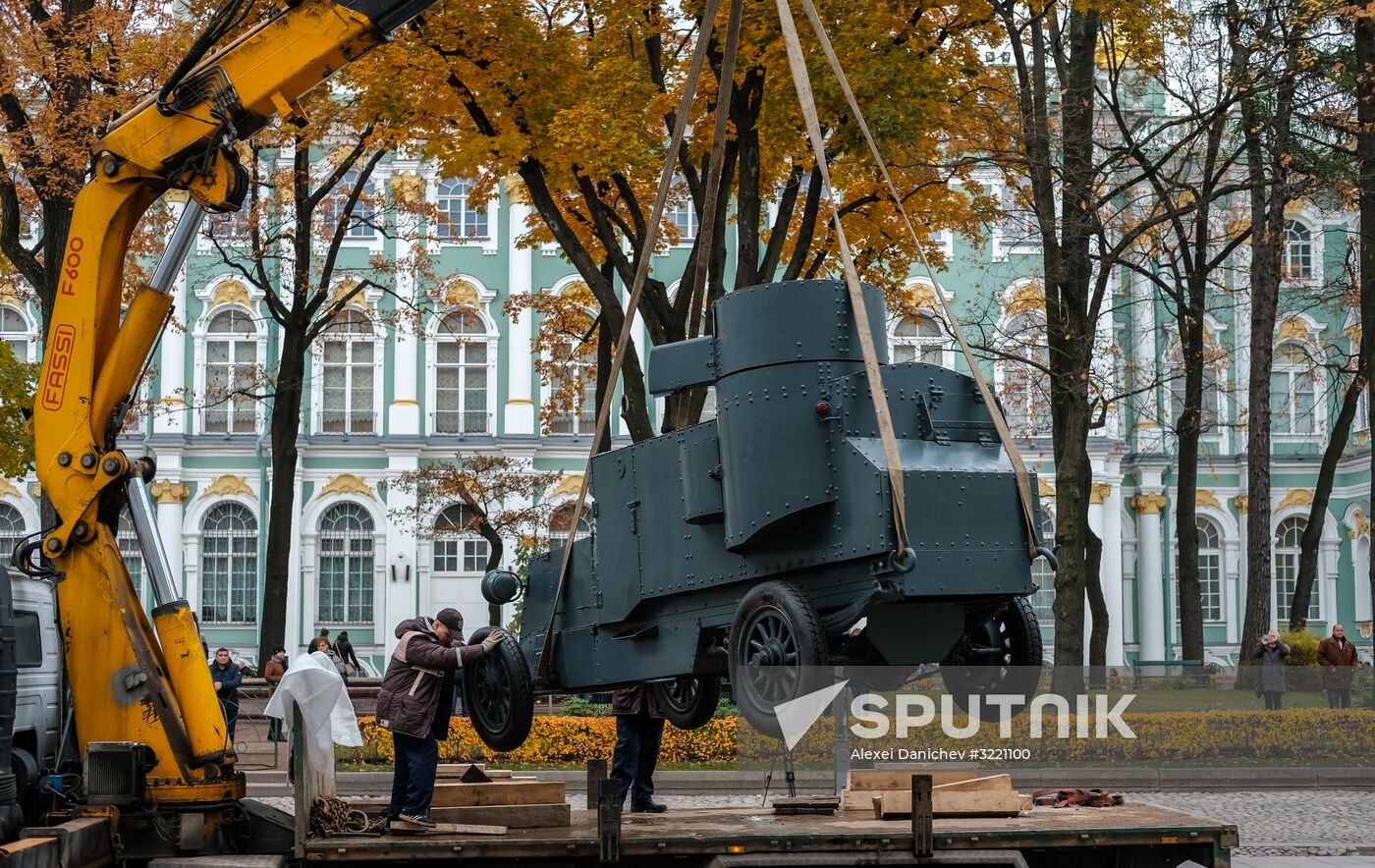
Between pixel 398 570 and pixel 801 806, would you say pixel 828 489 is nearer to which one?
pixel 801 806

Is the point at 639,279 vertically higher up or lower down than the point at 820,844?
higher up

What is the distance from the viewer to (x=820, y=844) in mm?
10203

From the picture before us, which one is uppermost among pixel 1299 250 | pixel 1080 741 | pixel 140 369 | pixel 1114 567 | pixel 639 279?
pixel 1299 250

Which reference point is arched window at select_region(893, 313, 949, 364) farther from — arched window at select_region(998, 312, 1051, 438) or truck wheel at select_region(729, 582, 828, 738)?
truck wheel at select_region(729, 582, 828, 738)

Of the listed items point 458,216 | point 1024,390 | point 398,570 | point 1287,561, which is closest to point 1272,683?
point 1024,390

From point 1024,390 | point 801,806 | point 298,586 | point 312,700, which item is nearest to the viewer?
point 312,700

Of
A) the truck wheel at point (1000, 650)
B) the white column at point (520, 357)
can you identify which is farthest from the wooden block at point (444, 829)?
the white column at point (520, 357)

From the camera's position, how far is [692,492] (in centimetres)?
1098

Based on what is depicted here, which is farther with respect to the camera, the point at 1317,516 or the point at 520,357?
the point at 520,357

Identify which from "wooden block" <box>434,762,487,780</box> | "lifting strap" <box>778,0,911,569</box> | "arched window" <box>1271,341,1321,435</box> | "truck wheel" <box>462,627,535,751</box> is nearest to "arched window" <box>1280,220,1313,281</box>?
"arched window" <box>1271,341,1321,435</box>

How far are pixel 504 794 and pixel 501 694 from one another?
1214 millimetres

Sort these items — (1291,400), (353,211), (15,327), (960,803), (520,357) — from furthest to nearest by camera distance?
(1291,400)
(520,357)
(15,327)
(353,211)
(960,803)

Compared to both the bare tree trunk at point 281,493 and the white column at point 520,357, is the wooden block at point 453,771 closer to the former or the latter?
the bare tree trunk at point 281,493

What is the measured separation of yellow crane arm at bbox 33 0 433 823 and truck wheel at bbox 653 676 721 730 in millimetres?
3810
